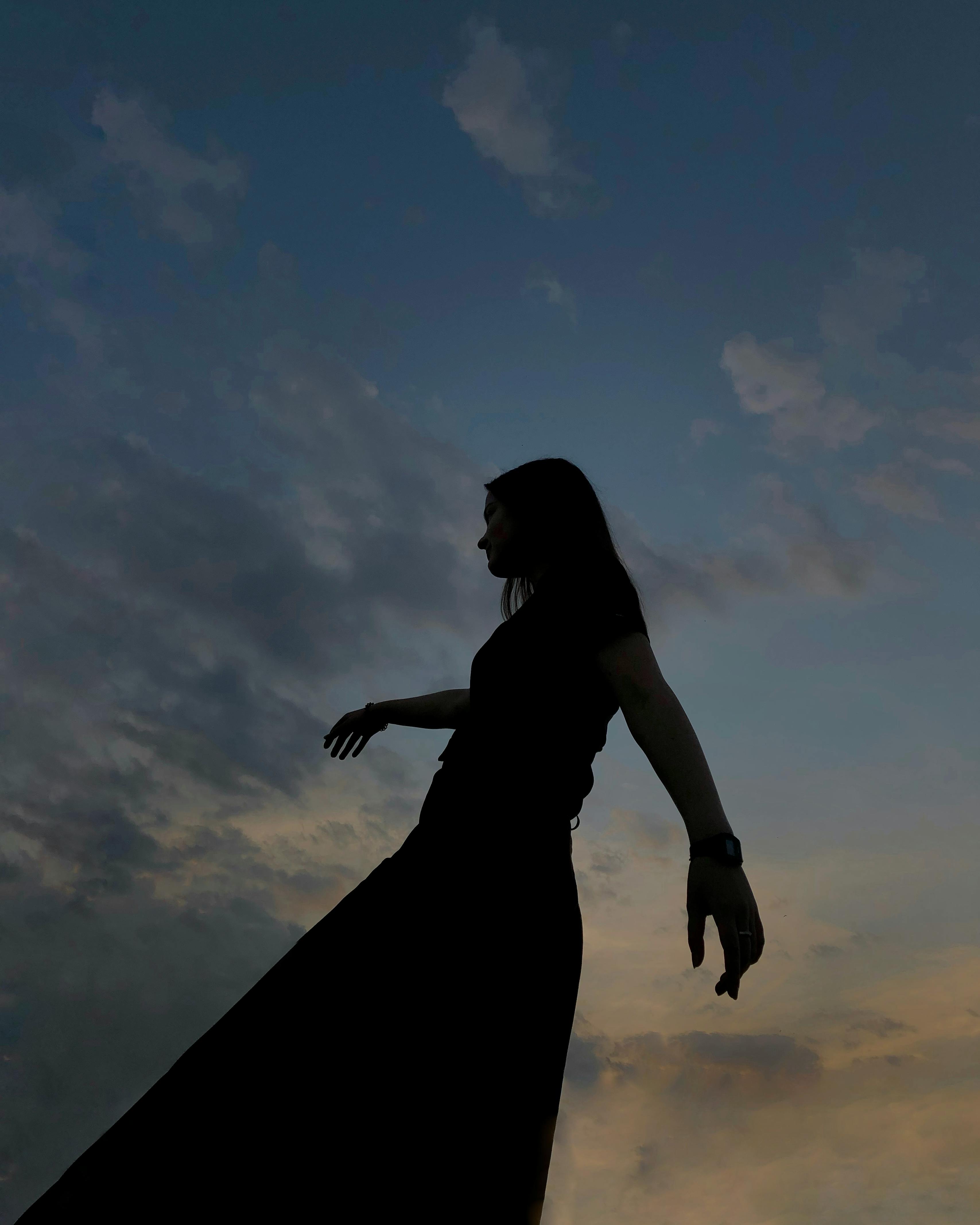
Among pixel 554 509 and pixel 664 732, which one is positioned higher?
pixel 554 509

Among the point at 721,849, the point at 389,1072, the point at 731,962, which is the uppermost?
the point at 721,849

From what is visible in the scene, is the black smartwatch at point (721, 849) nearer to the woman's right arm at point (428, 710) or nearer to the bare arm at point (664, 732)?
the bare arm at point (664, 732)

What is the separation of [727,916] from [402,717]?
2446 millimetres

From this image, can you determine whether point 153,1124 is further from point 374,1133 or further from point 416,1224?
point 416,1224

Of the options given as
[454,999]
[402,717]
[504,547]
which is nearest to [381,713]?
[402,717]

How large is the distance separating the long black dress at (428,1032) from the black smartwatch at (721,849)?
0.52 metres

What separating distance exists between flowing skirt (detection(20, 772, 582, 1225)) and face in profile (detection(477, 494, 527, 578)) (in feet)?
3.79

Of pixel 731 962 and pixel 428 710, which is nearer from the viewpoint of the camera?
pixel 731 962

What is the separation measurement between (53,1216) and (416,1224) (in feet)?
2.74

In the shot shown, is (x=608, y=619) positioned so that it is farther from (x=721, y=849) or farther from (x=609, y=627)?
(x=721, y=849)

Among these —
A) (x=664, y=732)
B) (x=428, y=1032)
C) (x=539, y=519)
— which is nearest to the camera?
(x=428, y=1032)

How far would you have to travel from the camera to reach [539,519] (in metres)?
3.39

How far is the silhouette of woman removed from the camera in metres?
2.02

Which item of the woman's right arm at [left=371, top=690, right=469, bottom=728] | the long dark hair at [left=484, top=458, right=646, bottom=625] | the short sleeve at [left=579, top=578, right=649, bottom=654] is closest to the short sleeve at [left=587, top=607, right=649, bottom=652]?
the short sleeve at [left=579, top=578, right=649, bottom=654]
